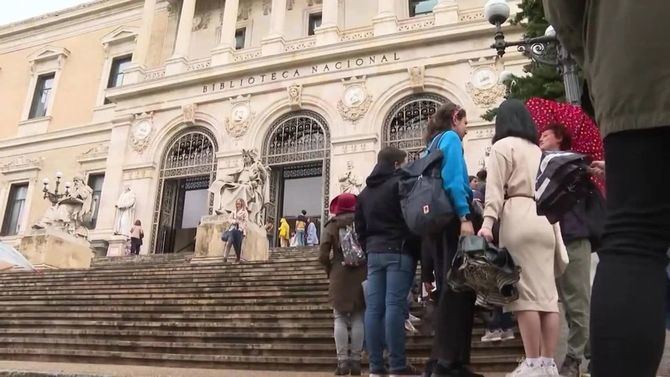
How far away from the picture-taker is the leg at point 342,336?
16.5 ft

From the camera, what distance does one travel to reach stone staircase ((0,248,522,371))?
598 cm

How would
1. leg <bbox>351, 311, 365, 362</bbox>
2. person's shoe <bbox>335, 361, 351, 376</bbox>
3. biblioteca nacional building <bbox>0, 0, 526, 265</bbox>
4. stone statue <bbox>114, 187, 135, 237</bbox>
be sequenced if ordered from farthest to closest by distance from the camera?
1. stone statue <bbox>114, 187, 135, 237</bbox>
2. biblioteca nacional building <bbox>0, 0, 526, 265</bbox>
3. leg <bbox>351, 311, 365, 362</bbox>
4. person's shoe <bbox>335, 361, 351, 376</bbox>

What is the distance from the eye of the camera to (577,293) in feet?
13.5

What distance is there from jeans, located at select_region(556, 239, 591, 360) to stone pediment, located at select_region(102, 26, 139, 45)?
27.7 meters

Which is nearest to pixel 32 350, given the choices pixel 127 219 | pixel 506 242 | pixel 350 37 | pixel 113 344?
pixel 113 344

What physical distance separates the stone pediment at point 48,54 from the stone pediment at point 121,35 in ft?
7.52

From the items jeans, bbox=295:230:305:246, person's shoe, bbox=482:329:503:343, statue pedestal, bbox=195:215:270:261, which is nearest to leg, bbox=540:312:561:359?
person's shoe, bbox=482:329:503:343

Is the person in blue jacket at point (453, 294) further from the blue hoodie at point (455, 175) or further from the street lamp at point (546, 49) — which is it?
the street lamp at point (546, 49)

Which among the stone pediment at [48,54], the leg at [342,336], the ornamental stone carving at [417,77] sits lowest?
the leg at [342,336]

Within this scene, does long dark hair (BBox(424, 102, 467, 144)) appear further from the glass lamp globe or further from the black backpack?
the glass lamp globe

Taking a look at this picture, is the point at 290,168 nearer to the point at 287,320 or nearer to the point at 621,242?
the point at 287,320

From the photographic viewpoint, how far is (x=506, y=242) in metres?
3.29

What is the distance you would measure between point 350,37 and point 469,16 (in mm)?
4403

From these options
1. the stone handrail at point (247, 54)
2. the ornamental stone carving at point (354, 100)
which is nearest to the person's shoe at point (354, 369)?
the ornamental stone carving at point (354, 100)
